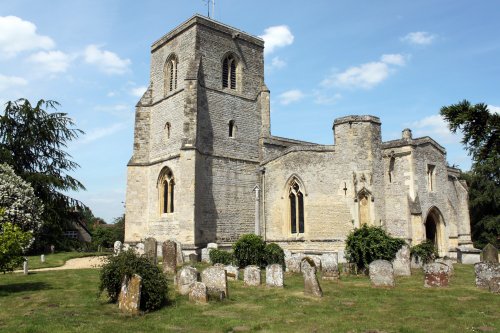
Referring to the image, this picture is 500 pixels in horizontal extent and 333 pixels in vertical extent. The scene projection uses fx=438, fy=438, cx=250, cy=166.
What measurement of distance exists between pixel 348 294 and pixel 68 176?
22851mm

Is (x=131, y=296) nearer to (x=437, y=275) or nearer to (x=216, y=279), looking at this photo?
(x=216, y=279)

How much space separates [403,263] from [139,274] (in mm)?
10092

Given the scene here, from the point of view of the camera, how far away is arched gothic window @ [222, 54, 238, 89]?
2712 cm

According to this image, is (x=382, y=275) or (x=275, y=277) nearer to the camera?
(x=275, y=277)

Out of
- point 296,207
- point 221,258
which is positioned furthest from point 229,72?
point 221,258

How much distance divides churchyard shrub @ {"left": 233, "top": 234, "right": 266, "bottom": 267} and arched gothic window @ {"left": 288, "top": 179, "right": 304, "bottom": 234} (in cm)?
512

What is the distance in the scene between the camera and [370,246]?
16438 mm

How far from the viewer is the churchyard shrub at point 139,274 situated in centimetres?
1062

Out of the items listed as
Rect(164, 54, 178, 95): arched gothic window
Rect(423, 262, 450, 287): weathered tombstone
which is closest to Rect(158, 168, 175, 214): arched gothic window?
Rect(164, 54, 178, 95): arched gothic window

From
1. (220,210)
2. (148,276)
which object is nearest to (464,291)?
(148,276)

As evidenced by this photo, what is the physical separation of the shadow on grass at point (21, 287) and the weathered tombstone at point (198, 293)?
5.13 metres

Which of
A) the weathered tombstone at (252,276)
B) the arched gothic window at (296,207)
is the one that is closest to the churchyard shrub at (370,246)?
the weathered tombstone at (252,276)

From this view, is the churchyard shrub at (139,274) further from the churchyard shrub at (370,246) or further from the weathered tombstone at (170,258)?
the churchyard shrub at (370,246)

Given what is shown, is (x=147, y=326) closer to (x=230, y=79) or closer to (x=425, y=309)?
(x=425, y=309)
